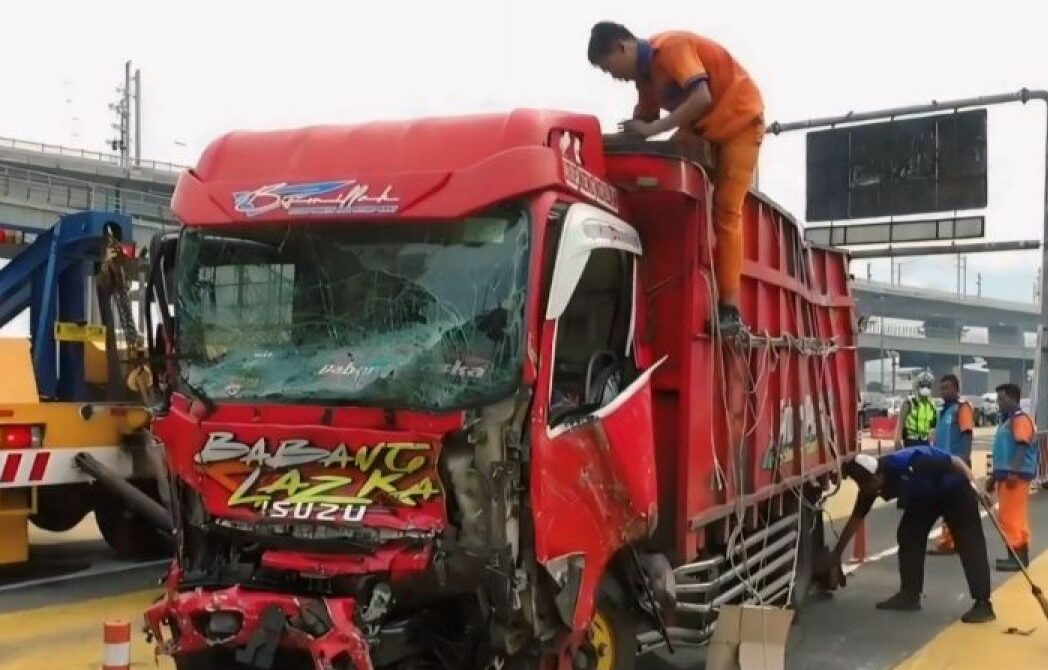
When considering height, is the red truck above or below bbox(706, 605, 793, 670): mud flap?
above

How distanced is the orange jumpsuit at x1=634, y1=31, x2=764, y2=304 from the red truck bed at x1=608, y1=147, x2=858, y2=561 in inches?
7.2

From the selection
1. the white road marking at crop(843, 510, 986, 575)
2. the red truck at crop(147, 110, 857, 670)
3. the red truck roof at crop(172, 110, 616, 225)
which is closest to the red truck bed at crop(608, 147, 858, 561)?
the red truck at crop(147, 110, 857, 670)

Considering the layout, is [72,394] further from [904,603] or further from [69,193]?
[69,193]

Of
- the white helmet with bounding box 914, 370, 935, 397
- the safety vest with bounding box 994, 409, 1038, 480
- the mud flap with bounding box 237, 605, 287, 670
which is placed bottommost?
the mud flap with bounding box 237, 605, 287, 670

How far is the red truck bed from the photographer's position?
5.50 meters

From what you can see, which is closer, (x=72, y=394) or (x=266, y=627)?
(x=266, y=627)

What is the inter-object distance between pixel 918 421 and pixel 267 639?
9.94 meters

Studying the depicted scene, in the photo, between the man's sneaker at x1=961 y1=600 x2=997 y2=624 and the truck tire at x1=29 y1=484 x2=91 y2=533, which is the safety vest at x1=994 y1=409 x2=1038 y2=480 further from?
the truck tire at x1=29 y1=484 x2=91 y2=533

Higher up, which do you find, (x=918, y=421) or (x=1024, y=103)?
(x=1024, y=103)

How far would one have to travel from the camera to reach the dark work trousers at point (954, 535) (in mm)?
8141

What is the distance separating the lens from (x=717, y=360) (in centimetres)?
590

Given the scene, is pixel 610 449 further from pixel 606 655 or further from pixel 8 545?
pixel 8 545

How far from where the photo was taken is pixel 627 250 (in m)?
5.25
